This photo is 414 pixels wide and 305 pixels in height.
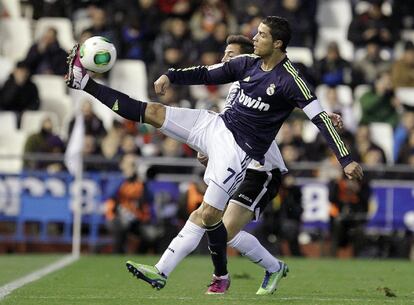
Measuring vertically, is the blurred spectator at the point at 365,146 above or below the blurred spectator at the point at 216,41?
below

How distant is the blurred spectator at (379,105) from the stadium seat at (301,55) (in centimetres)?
152

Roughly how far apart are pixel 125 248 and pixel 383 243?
13.3 ft

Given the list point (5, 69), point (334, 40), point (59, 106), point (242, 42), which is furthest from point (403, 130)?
point (242, 42)

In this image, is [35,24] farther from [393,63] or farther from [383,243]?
[383,243]

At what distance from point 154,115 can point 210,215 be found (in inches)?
37.3

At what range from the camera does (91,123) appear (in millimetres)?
20297

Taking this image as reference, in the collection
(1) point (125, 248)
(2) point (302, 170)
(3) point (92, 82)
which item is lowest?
(1) point (125, 248)

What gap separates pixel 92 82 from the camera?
32.6ft

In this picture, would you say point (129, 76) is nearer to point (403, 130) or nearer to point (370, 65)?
point (370, 65)

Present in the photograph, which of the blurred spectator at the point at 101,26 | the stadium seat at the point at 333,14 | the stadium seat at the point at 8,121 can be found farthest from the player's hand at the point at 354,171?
the stadium seat at the point at 333,14

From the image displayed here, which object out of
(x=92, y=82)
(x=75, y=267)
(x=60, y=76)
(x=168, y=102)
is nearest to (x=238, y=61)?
(x=92, y=82)

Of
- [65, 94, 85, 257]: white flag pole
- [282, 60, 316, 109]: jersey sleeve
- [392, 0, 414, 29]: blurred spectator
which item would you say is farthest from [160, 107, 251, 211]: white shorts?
[392, 0, 414, 29]: blurred spectator

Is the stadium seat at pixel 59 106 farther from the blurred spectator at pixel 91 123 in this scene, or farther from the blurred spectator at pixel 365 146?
the blurred spectator at pixel 365 146

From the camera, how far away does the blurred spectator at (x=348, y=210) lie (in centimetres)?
1867
